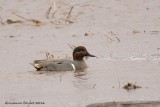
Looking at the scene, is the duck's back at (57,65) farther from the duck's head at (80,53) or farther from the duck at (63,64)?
the duck's head at (80,53)

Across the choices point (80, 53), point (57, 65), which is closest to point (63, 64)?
point (57, 65)

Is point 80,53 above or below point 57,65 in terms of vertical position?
above

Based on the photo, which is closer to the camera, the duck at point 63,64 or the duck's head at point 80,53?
the duck at point 63,64

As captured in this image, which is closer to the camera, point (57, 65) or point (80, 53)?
point (57, 65)

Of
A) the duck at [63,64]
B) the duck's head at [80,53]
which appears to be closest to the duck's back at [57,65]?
the duck at [63,64]

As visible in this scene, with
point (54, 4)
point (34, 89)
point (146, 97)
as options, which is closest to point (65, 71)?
point (34, 89)

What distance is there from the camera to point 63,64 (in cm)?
1266

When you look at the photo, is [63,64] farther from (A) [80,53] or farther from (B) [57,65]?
(A) [80,53]

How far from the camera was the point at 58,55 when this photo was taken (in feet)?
45.1

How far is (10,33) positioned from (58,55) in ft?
8.09

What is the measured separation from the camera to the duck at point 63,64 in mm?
12609

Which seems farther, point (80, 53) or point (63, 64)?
point (80, 53)

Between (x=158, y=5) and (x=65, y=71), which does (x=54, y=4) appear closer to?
(x=158, y=5)

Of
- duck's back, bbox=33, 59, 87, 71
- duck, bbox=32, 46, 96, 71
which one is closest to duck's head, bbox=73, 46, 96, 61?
duck, bbox=32, 46, 96, 71
